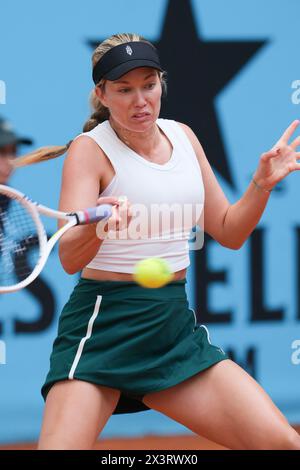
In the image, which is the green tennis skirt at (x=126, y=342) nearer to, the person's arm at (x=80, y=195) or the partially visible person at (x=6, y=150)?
the person's arm at (x=80, y=195)

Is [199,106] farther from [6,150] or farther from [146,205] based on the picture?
[146,205]

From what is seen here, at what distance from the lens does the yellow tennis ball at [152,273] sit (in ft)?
7.70

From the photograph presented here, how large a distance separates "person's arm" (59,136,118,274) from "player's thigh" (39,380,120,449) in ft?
1.02

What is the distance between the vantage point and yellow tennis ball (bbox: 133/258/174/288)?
2.35m

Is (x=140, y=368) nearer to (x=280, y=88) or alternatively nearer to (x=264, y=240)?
(x=264, y=240)

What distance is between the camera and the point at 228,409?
237 centimetres

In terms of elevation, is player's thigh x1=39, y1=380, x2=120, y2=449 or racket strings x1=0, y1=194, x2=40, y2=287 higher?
racket strings x1=0, y1=194, x2=40, y2=287

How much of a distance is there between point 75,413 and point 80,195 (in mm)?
558

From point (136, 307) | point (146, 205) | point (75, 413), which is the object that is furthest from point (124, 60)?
point (75, 413)

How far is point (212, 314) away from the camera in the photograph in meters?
4.05

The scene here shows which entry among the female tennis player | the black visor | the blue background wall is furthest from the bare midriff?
the blue background wall

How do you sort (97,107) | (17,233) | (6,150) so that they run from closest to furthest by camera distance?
(17,233) < (97,107) < (6,150)

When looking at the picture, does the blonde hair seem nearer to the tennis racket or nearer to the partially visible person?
the partially visible person
